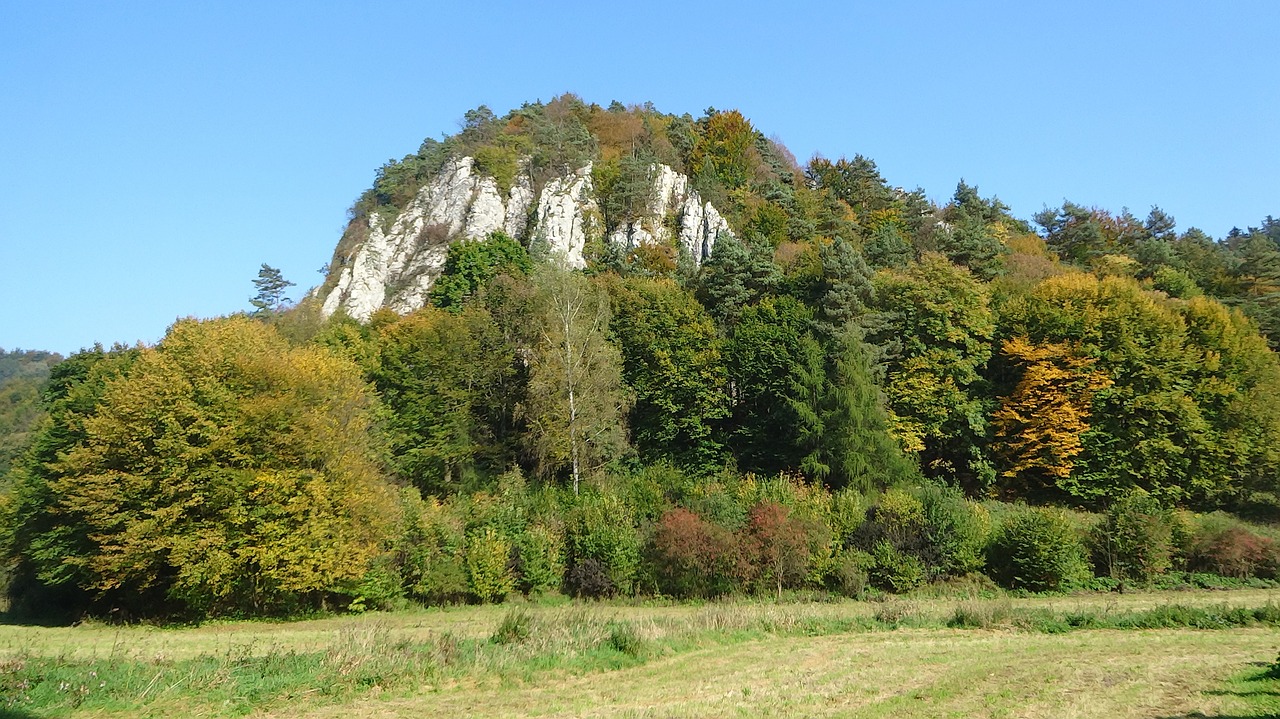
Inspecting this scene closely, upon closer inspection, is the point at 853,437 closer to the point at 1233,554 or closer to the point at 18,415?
the point at 1233,554

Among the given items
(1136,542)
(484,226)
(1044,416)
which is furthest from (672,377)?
(484,226)

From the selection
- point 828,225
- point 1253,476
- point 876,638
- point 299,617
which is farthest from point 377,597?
point 828,225

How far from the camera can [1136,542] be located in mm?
29891

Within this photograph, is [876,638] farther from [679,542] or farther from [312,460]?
[312,460]

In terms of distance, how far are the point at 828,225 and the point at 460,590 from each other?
50.7 metres

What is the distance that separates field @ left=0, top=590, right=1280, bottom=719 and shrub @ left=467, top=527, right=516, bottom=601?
11.1 meters

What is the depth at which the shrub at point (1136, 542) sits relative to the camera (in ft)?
97.5

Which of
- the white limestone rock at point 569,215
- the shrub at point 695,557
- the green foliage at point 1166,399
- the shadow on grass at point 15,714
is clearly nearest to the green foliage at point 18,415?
the white limestone rock at point 569,215

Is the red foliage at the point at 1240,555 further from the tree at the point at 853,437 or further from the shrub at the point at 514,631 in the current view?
the shrub at the point at 514,631

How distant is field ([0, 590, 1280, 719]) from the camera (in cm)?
1175

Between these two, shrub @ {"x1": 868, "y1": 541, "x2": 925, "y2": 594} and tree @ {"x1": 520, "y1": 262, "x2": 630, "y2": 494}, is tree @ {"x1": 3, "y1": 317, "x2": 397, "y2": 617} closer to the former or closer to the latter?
tree @ {"x1": 520, "y1": 262, "x2": 630, "y2": 494}

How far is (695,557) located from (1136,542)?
684 inches

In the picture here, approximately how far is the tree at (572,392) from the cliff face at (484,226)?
23.0m

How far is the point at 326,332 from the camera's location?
4872 cm
